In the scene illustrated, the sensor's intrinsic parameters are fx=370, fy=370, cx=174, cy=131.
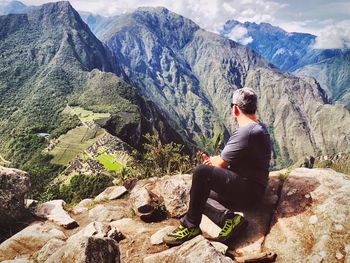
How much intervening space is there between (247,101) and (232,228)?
3323 mm

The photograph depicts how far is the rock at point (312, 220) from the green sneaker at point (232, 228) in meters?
0.73

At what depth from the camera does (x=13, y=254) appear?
10023 mm

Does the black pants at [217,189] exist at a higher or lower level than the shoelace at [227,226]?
higher

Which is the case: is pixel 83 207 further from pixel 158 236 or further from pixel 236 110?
pixel 236 110

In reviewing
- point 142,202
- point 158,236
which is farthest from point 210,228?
point 142,202

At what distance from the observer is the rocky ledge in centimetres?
826

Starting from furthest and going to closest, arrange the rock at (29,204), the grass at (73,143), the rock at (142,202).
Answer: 1. the grass at (73,143)
2. the rock at (29,204)
3. the rock at (142,202)

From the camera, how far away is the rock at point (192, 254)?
8.09 metres

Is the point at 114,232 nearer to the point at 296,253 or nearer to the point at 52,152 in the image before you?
the point at 296,253

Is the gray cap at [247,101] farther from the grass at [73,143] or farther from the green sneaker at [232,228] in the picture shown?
the grass at [73,143]

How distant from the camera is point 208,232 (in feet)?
35.1

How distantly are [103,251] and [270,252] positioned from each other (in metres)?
3.96

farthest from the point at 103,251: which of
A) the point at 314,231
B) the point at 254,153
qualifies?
the point at 314,231

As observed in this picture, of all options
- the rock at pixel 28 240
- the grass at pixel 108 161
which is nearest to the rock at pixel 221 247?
the rock at pixel 28 240
